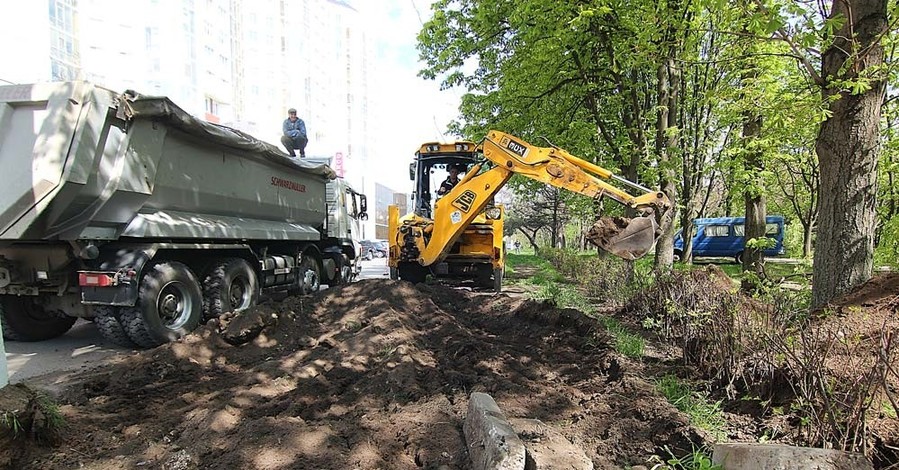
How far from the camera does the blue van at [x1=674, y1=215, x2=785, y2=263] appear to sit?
2728 centimetres

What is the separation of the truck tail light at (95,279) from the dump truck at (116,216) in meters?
0.01

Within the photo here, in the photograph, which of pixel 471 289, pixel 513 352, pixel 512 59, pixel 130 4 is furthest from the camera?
pixel 130 4

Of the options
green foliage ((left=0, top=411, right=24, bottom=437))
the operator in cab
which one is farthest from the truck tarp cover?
green foliage ((left=0, top=411, right=24, bottom=437))

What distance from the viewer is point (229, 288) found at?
23.8 feet

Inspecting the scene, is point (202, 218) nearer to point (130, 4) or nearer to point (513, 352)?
point (513, 352)

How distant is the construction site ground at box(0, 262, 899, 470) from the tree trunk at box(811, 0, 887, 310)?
43cm

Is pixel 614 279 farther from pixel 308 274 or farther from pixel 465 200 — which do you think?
pixel 308 274

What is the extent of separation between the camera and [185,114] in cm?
633

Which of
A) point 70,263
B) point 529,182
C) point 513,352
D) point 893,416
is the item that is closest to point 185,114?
point 70,263

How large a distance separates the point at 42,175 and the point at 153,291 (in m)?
1.62

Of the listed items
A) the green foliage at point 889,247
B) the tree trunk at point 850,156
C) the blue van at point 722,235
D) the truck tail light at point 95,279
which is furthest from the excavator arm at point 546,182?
the blue van at point 722,235

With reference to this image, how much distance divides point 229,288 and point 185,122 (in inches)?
94.5

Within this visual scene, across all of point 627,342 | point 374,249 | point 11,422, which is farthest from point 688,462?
point 374,249

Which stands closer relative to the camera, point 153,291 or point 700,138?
point 153,291
